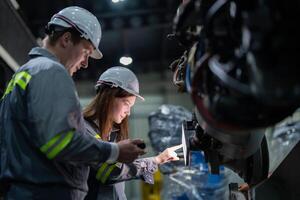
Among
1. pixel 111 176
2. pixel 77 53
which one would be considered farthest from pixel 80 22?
pixel 111 176

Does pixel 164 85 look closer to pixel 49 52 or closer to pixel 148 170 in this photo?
pixel 148 170

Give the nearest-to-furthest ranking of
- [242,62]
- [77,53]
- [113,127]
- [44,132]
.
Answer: [242,62]
[44,132]
[77,53]
[113,127]

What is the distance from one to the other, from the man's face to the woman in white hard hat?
531 millimetres

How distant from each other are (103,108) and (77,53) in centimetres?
67

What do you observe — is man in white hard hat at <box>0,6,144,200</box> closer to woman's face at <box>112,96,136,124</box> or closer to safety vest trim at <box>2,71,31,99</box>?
safety vest trim at <box>2,71,31,99</box>

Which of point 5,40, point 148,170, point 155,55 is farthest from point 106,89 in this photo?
point 155,55

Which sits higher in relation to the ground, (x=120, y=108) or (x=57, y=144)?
(x=57, y=144)

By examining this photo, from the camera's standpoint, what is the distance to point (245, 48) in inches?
47.9

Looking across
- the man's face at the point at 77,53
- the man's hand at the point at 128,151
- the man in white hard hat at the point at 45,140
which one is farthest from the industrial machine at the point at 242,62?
the man's face at the point at 77,53

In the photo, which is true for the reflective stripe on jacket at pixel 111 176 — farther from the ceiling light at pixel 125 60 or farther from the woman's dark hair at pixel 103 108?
the ceiling light at pixel 125 60

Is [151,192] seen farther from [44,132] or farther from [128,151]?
[44,132]

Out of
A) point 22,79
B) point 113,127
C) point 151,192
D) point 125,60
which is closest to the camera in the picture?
point 22,79

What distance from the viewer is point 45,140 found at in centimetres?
172

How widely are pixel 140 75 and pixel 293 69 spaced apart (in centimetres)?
693
